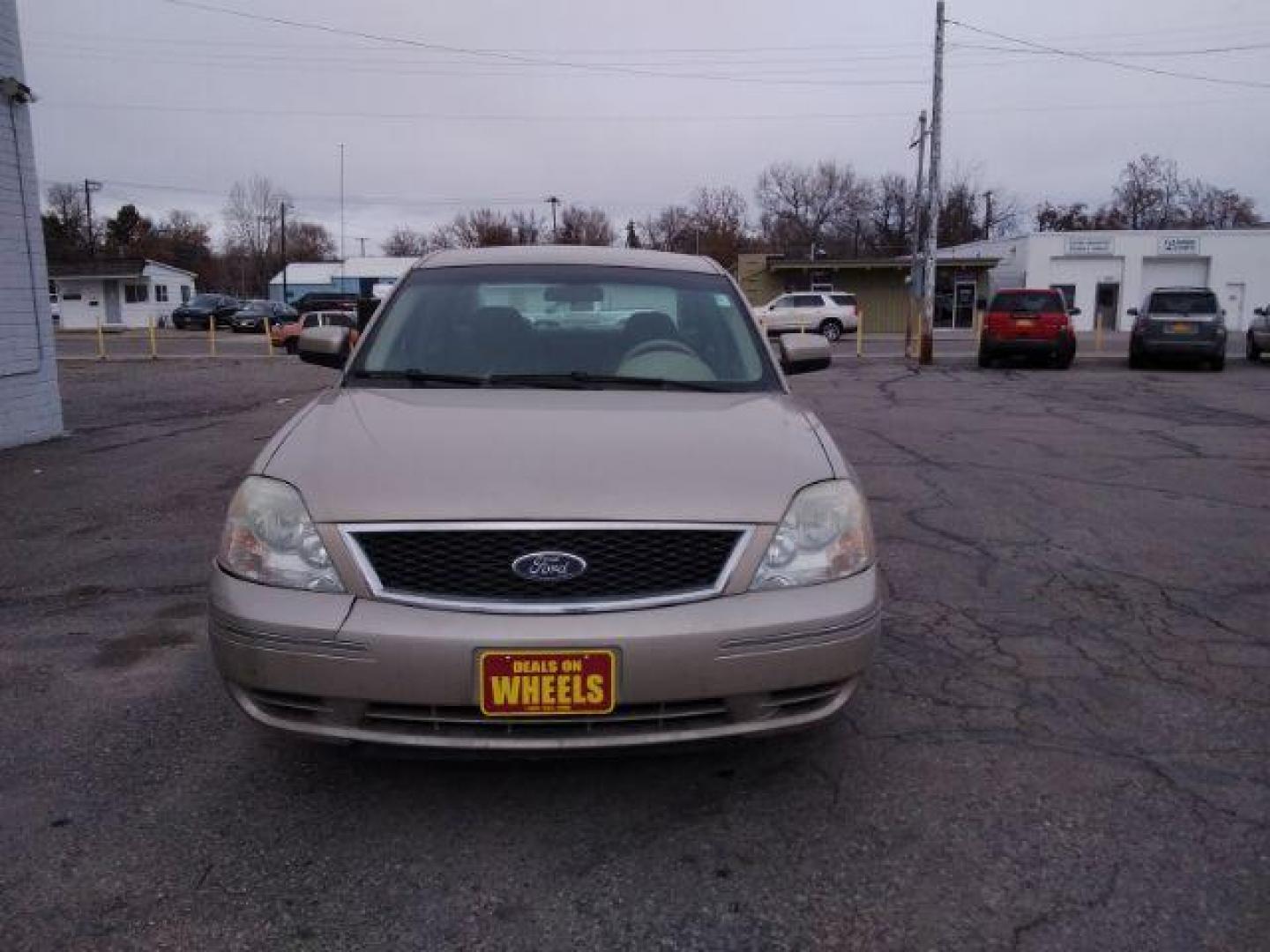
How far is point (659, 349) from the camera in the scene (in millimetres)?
4000

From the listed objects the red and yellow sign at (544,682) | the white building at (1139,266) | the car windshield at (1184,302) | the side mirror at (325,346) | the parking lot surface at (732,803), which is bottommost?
the parking lot surface at (732,803)

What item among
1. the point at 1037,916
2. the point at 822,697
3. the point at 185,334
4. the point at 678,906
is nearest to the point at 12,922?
the point at 678,906

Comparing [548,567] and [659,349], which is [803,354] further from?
[548,567]

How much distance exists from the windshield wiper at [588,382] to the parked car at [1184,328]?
2008 cm

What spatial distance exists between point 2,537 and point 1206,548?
7.29 metres

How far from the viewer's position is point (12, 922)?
2363 mm

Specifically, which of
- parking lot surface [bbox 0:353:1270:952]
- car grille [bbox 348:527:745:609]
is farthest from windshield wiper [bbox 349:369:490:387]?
parking lot surface [bbox 0:353:1270:952]

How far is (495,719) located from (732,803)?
84cm

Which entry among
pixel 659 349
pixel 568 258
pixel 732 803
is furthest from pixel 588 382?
pixel 732 803

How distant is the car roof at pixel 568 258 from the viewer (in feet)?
14.9

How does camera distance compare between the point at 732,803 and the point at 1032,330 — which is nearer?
the point at 732,803

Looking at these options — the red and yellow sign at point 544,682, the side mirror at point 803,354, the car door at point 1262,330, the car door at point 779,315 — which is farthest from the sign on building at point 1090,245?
the red and yellow sign at point 544,682

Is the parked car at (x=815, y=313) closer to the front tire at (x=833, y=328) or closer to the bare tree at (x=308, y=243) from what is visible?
the front tire at (x=833, y=328)

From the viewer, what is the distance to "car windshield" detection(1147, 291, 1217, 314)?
20.5 m
